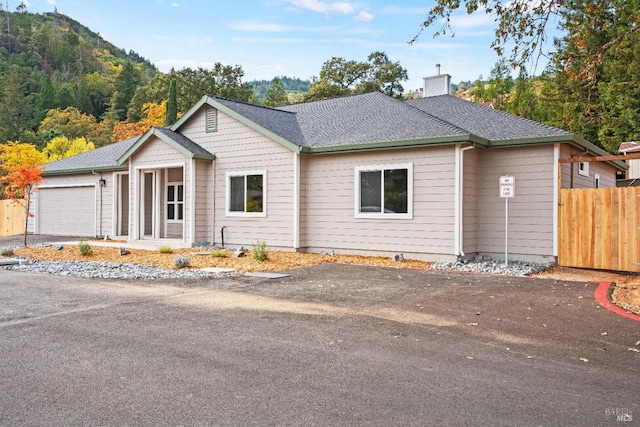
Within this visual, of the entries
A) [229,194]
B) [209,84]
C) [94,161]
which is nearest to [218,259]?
[229,194]

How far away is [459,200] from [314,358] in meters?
7.76

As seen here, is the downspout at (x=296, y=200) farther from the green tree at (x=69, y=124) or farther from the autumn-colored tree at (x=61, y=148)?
the green tree at (x=69, y=124)

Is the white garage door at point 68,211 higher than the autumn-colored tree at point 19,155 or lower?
lower

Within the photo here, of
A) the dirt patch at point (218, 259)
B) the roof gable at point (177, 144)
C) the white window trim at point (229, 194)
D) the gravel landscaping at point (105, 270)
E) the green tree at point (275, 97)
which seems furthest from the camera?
the green tree at point (275, 97)

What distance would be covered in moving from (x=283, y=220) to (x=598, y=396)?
10.7 metres

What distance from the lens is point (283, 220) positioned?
44.9 feet

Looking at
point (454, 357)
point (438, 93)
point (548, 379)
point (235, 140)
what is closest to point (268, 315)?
point (454, 357)

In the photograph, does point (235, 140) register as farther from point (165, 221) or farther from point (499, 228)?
point (499, 228)

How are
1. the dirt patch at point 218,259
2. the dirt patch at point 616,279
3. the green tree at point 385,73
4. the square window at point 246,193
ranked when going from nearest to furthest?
1. the dirt patch at point 616,279
2. the dirt patch at point 218,259
3. the square window at point 246,193
4. the green tree at point 385,73

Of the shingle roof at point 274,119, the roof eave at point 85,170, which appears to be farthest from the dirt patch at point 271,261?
the roof eave at point 85,170

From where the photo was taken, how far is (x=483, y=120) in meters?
13.4

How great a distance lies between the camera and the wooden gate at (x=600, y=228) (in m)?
9.71

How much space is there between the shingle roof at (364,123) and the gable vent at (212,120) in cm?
275

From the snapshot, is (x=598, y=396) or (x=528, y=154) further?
(x=528, y=154)
